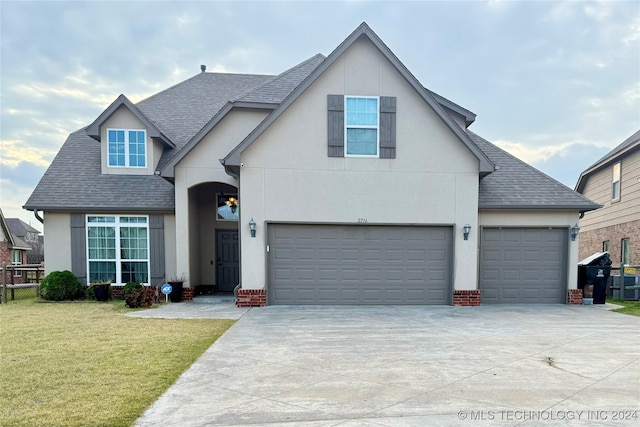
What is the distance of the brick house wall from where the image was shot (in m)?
13.9

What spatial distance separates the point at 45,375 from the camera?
4297mm

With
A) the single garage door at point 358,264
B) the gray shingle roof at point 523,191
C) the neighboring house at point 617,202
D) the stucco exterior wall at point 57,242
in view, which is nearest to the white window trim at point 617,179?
the neighboring house at point 617,202

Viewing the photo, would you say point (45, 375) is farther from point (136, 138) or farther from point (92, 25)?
point (92, 25)

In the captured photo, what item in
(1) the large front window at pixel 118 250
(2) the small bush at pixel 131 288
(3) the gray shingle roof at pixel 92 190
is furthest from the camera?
(1) the large front window at pixel 118 250

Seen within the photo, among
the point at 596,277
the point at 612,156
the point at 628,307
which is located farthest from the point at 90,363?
Result: the point at 612,156

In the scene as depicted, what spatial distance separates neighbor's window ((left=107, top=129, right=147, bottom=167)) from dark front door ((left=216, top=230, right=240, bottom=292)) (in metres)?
3.65

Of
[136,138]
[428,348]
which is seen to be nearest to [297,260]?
[428,348]

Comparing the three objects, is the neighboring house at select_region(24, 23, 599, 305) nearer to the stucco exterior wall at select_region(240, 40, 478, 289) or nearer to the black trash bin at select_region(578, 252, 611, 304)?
the stucco exterior wall at select_region(240, 40, 478, 289)

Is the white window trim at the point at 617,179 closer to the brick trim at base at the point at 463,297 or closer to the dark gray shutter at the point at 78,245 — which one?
the brick trim at base at the point at 463,297

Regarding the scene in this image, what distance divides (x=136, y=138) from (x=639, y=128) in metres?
21.8

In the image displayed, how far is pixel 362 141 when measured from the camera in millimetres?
9414

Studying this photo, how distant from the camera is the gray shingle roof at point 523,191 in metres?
9.92

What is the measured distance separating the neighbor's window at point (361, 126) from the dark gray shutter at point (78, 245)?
8732 millimetres

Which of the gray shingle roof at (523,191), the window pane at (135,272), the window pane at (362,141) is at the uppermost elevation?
the window pane at (362,141)
